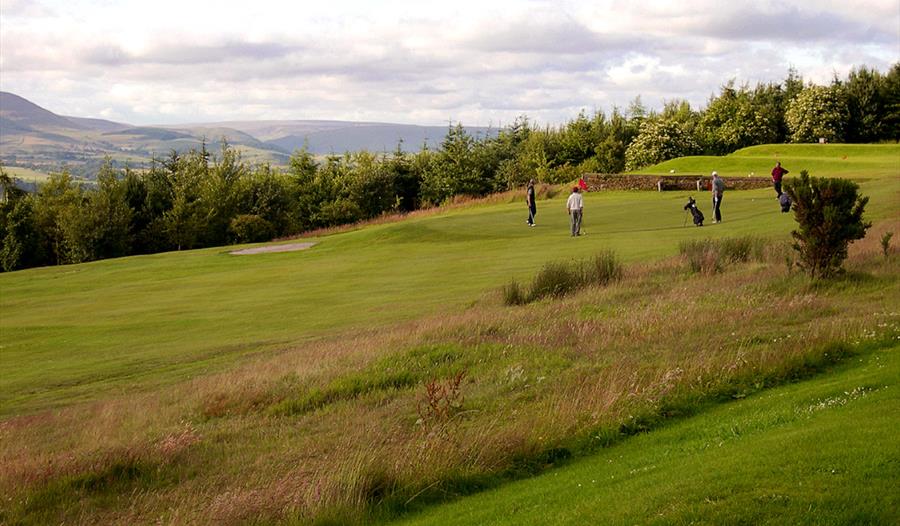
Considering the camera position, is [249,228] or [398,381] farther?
[249,228]

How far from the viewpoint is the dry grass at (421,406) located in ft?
32.7

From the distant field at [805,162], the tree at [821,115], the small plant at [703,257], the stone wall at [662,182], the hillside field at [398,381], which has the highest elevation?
the tree at [821,115]

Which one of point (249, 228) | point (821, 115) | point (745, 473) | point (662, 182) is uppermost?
point (821, 115)

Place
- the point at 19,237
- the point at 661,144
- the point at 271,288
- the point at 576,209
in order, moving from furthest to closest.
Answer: the point at 661,144, the point at 19,237, the point at 576,209, the point at 271,288

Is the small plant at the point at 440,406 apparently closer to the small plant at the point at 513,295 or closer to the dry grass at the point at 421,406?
the dry grass at the point at 421,406

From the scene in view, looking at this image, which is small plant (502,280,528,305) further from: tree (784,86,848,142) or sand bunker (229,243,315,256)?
tree (784,86,848,142)

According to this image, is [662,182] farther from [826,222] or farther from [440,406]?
[440,406]

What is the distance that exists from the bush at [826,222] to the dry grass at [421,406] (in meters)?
0.64

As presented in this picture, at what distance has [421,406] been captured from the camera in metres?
12.8

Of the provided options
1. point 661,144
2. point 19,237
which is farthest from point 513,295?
point 661,144

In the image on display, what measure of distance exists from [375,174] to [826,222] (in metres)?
70.7

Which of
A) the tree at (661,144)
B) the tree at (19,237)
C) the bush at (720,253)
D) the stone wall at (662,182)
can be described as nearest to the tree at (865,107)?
the tree at (661,144)

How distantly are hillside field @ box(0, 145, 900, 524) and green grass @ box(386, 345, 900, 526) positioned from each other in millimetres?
79

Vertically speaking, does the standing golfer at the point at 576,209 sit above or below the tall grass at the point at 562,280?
above
